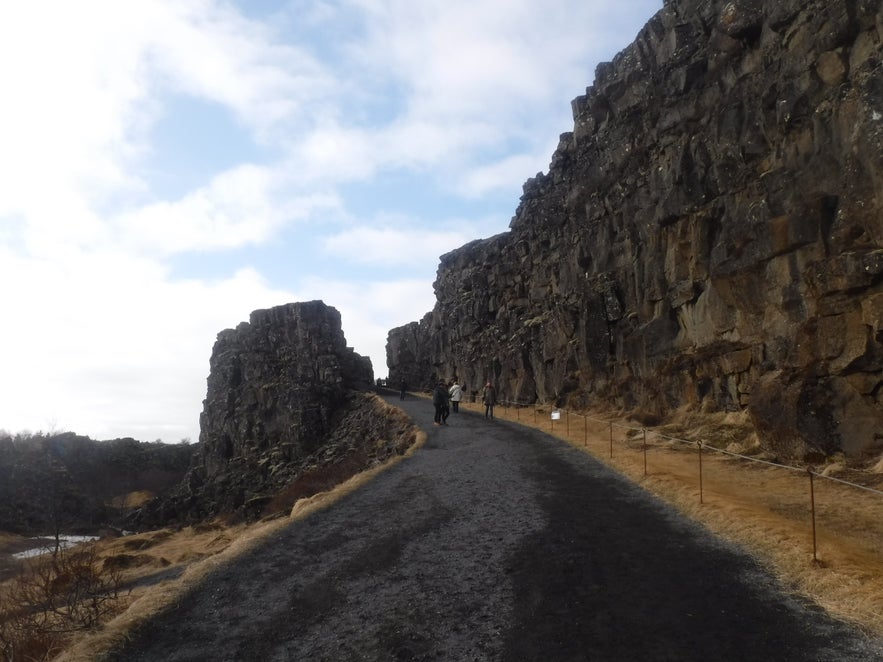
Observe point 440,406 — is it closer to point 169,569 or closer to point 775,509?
point 169,569

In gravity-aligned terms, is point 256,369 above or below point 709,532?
above

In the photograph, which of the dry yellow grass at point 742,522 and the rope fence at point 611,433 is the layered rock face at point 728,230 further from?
the dry yellow grass at point 742,522

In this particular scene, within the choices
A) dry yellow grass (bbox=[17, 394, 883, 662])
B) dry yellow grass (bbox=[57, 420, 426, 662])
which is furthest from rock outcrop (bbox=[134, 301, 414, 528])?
dry yellow grass (bbox=[17, 394, 883, 662])

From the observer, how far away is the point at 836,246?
1889 cm

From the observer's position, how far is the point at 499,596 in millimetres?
8750

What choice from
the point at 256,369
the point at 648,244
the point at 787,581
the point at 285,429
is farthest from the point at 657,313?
the point at 256,369

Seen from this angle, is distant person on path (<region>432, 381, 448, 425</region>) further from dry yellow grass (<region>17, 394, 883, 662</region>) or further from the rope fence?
the rope fence

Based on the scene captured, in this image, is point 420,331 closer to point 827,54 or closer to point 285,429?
point 285,429

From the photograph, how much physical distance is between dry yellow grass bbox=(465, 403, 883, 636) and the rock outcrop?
19.9 m

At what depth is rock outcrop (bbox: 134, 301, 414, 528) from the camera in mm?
45750

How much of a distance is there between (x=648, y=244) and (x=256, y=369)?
136ft

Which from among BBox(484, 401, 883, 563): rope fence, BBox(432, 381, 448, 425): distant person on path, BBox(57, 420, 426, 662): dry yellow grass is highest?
BBox(432, 381, 448, 425): distant person on path

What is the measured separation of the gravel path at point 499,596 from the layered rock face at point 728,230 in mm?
8912

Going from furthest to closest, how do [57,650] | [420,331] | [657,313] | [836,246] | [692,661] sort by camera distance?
1. [420,331]
2. [657,313]
3. [836,246]
4. [57,650]
5. [692,661]
